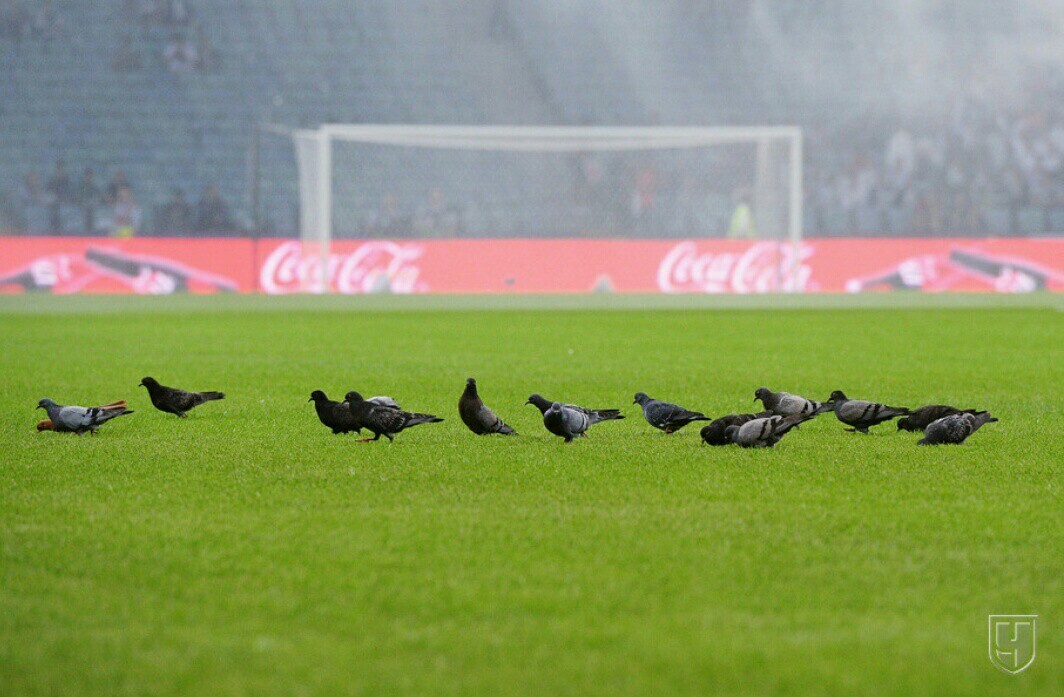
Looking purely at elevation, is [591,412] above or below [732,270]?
below

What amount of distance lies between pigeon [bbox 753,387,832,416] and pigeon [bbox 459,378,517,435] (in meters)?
1.32

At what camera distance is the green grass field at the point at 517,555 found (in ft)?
10.7

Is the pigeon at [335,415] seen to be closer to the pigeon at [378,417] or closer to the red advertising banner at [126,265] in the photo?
the pigeon at [378,417]

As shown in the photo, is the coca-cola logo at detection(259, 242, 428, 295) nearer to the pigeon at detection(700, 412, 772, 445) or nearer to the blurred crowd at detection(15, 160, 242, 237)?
the blurred crowd at detection(15, 160, 242, 237)

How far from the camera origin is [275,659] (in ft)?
10.9

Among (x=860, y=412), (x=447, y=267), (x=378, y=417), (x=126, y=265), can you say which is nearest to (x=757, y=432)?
(x=860, y=412)

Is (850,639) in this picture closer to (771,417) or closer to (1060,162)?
(771,417)

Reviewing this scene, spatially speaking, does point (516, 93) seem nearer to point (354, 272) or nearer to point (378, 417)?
point (354, 272)

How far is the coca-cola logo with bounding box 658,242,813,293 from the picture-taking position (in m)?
33.9

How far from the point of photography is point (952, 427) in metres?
6.98

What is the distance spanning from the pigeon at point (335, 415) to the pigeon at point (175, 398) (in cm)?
124

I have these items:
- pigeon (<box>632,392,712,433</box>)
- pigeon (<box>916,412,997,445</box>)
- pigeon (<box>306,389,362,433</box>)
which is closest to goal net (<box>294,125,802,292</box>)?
pigeon (<box>306,389,362,433</box>)

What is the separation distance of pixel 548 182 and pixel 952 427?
97.3ft

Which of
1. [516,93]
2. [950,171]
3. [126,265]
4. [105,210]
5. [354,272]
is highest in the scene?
[516,93]
